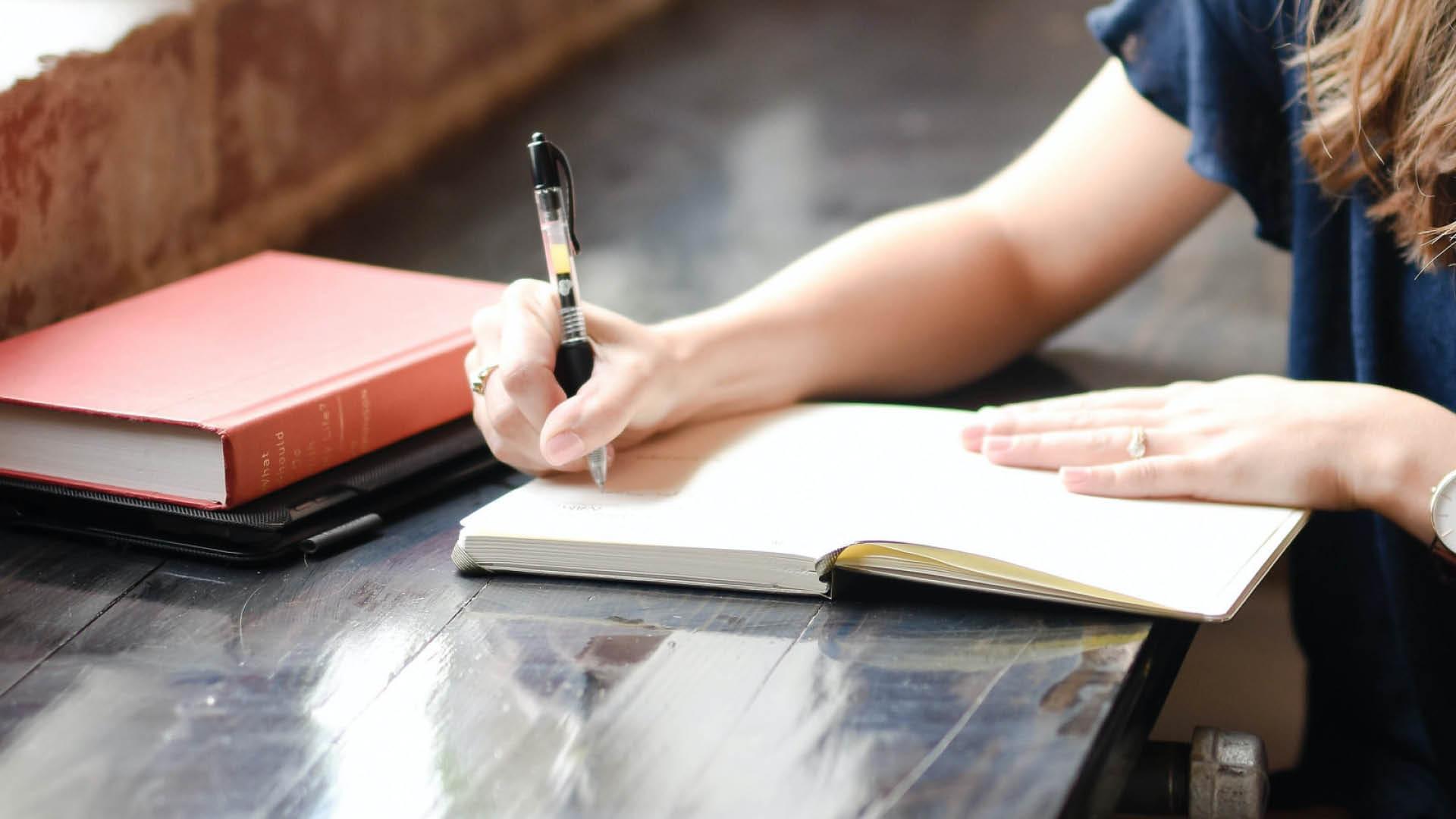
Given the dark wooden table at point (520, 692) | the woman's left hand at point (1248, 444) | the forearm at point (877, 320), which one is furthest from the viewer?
the forearm at point (877, 320)

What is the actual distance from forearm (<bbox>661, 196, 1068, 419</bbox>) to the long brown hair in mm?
265

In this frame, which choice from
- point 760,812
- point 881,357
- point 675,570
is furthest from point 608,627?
point 881,357

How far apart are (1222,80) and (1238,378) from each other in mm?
272

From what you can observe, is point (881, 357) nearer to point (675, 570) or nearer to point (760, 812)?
point (675, 570)

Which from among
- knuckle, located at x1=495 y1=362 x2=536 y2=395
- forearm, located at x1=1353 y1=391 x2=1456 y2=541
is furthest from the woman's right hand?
forearm, located at x1=1353 y1=391 x2=1456 y2=541

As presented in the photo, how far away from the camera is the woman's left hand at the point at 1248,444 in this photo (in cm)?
70

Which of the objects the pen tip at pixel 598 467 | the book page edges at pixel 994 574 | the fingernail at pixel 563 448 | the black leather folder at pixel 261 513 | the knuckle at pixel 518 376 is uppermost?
the knuckle at pixel 518 376

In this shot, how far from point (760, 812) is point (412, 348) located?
47 cm

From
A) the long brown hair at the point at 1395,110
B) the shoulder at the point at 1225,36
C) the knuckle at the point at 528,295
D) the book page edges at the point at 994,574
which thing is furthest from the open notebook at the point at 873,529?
the shoulder at the point at 1225,36

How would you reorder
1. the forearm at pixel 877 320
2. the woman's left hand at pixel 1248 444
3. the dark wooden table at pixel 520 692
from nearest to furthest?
the dark wooden table at pixel 520 692 < the woman's left hand at pixel 1248 444 < the forearm at pixel 877 320

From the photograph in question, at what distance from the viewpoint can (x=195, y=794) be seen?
0.54 meters

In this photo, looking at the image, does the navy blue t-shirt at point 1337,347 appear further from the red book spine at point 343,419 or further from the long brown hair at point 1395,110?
the red book spine at point 343,419

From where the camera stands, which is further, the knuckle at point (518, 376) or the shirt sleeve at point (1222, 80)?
the shirt sleeve at point (1222, 80)

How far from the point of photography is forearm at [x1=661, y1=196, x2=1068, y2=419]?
870 millimetres
